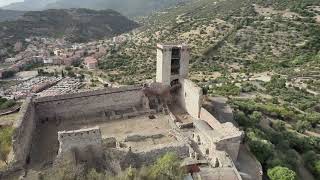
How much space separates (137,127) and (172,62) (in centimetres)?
701

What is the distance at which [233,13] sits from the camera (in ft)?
344

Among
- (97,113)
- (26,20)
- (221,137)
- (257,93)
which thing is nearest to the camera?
(221,137)

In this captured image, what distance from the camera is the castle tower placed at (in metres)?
29.9

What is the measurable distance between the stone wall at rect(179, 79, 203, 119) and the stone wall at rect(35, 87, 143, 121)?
3600mm

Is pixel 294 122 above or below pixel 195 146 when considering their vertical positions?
below

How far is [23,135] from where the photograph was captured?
70.1ft

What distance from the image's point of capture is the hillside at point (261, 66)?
34.8 metres

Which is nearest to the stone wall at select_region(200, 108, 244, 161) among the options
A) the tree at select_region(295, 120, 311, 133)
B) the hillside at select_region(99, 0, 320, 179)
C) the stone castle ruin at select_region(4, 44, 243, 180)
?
the stone castle ruin at select_region(4, 44, 243, 180)

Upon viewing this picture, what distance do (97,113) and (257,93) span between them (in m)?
33.4

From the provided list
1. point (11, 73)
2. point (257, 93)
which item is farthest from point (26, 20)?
point (257, 93)

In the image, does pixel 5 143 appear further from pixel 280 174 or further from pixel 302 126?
pixel 302 126

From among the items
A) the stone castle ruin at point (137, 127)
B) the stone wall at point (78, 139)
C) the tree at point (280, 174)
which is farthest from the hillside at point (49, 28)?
the tree at point (280, 174)

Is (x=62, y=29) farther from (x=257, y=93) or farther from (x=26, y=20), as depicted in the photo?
(x=257, y=93)

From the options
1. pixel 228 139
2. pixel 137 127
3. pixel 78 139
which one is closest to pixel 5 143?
pixel 78 139
